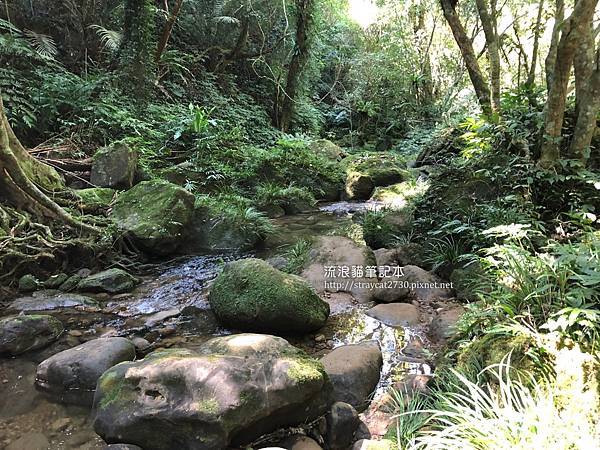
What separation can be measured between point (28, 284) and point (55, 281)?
0.29m

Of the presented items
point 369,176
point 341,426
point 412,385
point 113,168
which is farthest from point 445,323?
point 369,176

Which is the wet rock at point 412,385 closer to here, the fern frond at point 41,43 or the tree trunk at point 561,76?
the tree trunk at point 561,76

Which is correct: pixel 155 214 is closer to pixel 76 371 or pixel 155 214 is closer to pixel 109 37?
pixel 76 371

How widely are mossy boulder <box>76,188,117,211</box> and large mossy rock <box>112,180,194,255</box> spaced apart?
21 centimetres

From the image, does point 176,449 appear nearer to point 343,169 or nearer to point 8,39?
point 8,39

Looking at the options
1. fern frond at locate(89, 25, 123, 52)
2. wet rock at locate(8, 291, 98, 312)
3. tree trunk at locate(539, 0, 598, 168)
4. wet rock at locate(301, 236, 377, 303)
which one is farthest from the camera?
fern frond at locate(89, 25, 123, 52)

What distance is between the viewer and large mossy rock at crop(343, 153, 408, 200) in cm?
1082

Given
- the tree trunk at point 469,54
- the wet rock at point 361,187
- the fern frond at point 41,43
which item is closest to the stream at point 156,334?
the tree trunk at point 469,54

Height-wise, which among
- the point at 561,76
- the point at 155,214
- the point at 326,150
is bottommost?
the point at 155,214

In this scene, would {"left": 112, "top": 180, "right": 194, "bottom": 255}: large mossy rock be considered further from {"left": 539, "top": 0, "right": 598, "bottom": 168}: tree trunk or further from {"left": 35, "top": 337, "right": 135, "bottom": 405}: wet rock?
{"left": 539, "top": 0, "right": 598, "bottom": 168}: tree trunk

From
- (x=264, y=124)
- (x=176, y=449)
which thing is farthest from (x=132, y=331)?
(x=264, y=124)

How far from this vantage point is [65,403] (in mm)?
3166

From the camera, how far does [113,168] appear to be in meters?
7.36

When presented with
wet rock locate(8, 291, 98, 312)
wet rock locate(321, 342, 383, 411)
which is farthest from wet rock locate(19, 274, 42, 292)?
wet rock locate(321, 342, 383, 411)
